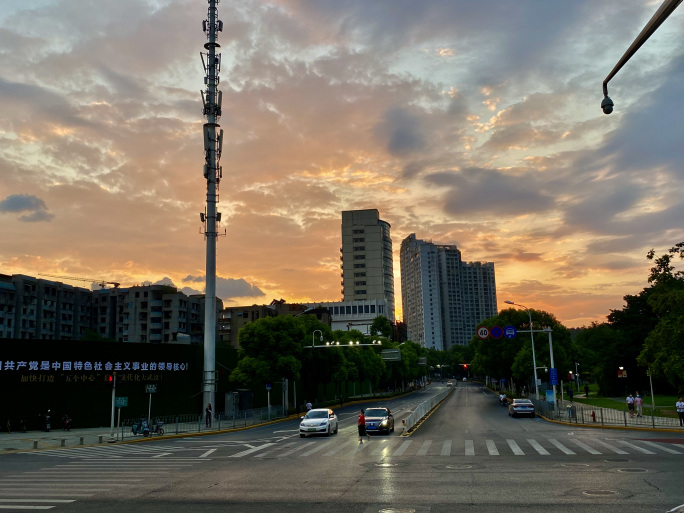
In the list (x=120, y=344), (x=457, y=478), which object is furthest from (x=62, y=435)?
(x=457, y=478)

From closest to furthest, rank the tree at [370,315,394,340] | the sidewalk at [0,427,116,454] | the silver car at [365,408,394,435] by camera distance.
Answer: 1. the sidewalk at [0,427,116,454]
2. the silver car at [365,408,394,435]
3. the tree at [370,315,394,340]

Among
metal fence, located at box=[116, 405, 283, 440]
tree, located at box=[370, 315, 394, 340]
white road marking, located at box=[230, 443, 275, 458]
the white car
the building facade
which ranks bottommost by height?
metal fence, located at box=[116, 405, 283, 440]

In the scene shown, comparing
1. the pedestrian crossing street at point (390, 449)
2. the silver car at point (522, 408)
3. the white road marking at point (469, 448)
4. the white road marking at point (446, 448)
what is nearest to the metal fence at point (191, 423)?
the pedestrian crossing street at point (390, 449)

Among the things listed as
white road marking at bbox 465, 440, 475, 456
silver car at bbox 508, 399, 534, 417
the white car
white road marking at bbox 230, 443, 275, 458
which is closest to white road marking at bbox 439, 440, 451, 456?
white road marking at bbox 465, 440, 475, 456

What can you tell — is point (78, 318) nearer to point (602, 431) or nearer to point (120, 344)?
point (120, 344)

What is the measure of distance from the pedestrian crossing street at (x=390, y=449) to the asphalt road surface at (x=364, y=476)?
0.05 m

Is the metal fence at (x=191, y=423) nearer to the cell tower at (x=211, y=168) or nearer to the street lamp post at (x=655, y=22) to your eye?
the cell tower at (x=211, y=168)

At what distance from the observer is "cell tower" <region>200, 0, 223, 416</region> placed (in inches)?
2004

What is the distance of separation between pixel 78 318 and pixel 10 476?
131 m

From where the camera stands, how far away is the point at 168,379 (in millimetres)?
49812

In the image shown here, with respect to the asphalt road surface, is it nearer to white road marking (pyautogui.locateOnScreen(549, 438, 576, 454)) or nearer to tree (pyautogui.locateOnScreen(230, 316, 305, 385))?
white road marking (pyautogui.locateOnScreen(549, 438, 576, 454))

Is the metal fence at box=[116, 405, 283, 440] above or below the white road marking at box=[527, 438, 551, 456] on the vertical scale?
below

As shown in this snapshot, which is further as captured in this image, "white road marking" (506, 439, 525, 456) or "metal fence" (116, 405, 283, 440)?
"metal fence" (116, 405, 283, 440)

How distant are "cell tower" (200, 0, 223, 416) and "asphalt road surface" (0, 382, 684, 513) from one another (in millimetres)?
20491
